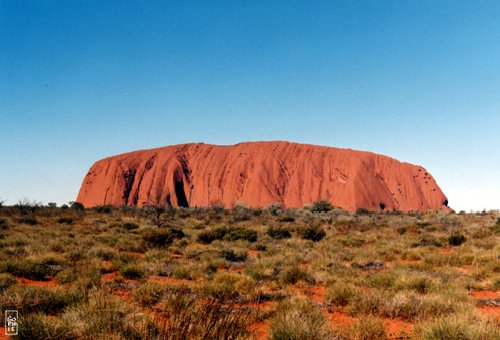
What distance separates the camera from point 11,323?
183 inches

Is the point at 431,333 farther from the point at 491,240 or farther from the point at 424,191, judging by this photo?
the point at 424,191

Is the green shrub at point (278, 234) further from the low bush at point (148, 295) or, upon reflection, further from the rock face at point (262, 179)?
the rock face at point (262, 179)

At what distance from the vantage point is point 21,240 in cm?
1460

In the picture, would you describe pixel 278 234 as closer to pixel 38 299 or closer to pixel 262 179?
pixel 38 299

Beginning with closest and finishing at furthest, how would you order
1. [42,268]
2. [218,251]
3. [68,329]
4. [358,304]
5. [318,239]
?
[68,329], [358,304], [42,268], [218,251], [318,239]

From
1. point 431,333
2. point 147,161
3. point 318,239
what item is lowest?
point 318,239

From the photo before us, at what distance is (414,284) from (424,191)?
272 ft

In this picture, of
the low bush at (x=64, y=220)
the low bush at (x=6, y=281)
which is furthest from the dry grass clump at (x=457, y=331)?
the low bush at (x=64, y=220)

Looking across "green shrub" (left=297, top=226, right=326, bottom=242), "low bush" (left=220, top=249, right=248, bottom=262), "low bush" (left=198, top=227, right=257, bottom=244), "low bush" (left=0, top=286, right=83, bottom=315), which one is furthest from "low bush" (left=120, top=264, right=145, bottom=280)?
"green shrub" (left=297, top=226, right=326, bottom=242)

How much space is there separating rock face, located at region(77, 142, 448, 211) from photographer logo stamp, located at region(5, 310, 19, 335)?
65607 mm

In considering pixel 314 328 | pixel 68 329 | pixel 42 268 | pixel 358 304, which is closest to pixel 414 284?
pixel 358 304

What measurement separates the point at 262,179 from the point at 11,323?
231 ft

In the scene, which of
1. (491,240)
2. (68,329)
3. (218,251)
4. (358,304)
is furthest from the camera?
(491,240)

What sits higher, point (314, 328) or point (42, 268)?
point (314, 328)
